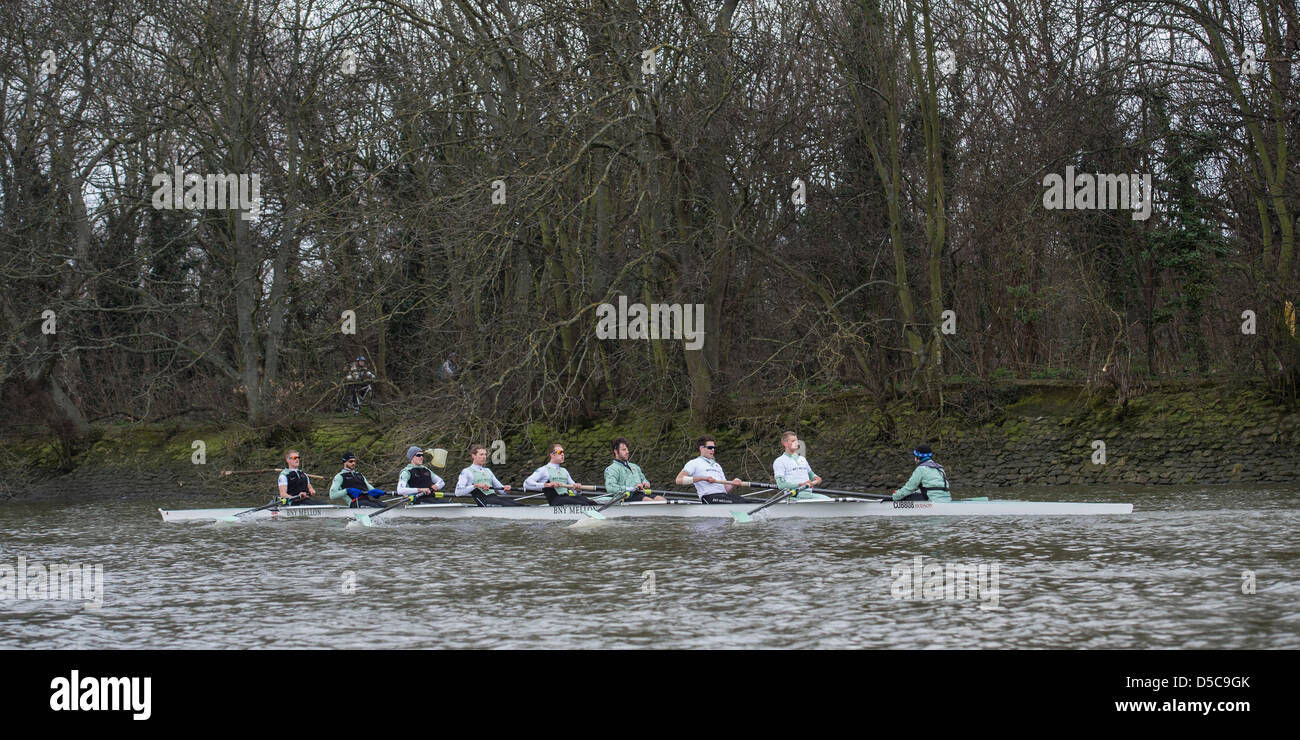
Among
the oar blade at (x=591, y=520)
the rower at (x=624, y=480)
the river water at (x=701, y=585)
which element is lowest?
the river water at (x=701, y=585)

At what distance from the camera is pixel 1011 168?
27984 mm

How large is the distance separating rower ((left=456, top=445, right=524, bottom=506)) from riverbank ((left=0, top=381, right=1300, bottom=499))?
260cm

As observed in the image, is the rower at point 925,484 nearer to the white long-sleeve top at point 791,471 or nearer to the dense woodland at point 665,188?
the white long-sleeve top at point 791,471

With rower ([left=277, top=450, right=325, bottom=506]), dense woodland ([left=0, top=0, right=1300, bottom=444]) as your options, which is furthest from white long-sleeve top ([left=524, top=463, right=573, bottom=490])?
rower ([left=277, top=450, right=325, bottom=506])

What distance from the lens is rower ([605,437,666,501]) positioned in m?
21.0

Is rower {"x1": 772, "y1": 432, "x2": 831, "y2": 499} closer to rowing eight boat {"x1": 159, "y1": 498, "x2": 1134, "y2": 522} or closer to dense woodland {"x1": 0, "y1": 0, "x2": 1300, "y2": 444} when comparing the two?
rowing eight boat {"x1": 159, "y1": 498, "x2": 1134, "y2": 522}

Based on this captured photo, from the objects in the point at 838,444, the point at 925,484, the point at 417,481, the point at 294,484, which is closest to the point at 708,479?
the point at 925,484

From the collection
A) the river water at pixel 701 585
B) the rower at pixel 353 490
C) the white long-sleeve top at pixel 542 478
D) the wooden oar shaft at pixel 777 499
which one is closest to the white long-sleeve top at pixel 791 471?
the wooden oar shaft at pixel 777 499

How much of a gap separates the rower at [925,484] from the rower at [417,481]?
7623mm

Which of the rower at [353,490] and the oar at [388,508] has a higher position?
the rower at [353,490]

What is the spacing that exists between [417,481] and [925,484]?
848 centimetres

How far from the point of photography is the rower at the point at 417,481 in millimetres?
21938
